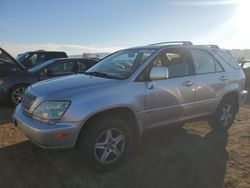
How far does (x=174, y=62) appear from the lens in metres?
4.70

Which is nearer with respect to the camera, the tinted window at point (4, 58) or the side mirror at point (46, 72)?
the tinted window at point (4, 58)

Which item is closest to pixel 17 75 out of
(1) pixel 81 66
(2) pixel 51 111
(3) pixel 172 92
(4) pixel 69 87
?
(1) pixel 81 66

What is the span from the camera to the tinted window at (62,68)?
8237 millimetres

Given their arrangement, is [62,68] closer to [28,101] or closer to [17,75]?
[17,75]

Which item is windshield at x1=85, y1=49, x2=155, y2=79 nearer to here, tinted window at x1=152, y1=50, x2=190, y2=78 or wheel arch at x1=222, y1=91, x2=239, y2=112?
tinted window at x1=152, y1=50, x2=190, y2=78

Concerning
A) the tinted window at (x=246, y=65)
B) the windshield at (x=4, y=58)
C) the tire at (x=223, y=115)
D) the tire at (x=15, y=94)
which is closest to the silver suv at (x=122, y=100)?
the tire at (x=223, y=115)

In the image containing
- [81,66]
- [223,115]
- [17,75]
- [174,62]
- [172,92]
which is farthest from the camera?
[81,66]

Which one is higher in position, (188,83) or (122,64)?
(122,64)

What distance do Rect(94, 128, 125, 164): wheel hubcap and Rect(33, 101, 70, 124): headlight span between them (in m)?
0.63

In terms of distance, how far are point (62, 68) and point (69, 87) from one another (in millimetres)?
4878

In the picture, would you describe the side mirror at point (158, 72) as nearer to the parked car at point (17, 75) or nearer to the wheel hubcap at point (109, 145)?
the wheel hubcap at point (109, 145)

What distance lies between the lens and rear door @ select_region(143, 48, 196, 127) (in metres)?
4.10

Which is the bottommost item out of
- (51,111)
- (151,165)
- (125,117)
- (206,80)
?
(151,165)

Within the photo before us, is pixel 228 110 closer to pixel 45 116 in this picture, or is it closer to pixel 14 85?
pixel 45 116
